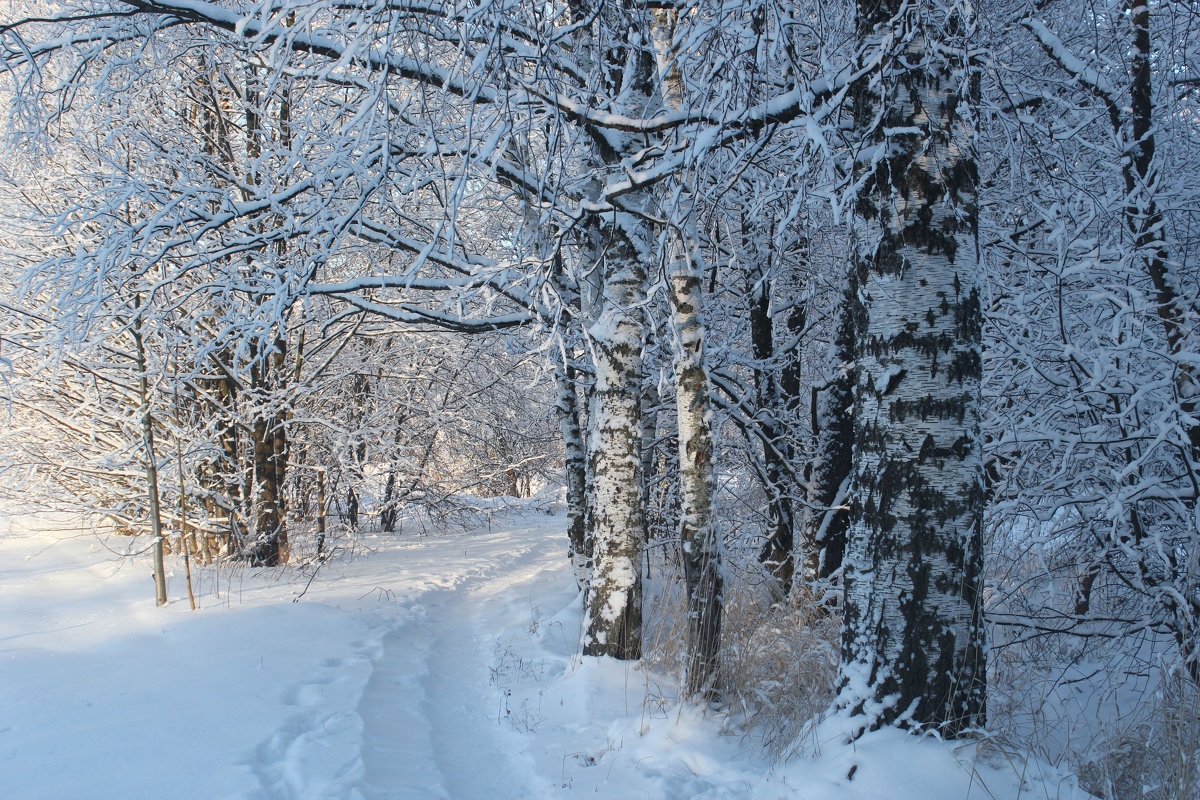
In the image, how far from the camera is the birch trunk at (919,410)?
2.66m

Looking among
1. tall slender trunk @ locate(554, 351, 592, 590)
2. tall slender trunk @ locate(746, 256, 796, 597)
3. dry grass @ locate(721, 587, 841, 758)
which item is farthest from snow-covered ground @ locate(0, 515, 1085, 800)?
tall slender trunk @ locate(746, 256, 796, 597)

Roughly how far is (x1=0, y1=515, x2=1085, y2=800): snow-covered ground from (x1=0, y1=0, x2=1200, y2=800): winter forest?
0.03 meters

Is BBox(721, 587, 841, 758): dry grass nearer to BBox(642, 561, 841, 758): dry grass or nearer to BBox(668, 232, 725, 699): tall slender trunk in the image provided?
BBox(642, 561, 841, 758): dry grass

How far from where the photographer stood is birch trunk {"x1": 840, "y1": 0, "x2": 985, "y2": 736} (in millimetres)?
2656

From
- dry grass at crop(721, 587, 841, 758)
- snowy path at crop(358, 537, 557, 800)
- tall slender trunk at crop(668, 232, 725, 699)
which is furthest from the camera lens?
tall slender trunk at crop(668, 232, 725, 699)

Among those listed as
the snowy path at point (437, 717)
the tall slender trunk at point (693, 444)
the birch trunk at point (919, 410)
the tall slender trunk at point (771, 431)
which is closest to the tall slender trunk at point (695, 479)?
the tall slender trunk at point (693, 444)

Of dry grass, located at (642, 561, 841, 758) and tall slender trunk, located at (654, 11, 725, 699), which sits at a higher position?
tall slender trunk, located at (654, 11, 725, 699)

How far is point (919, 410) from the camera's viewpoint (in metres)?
2.73

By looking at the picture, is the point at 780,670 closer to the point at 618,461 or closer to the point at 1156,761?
the point at 618,461

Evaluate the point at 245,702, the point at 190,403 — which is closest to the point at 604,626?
the point at 245,702

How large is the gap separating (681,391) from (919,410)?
2060 mm

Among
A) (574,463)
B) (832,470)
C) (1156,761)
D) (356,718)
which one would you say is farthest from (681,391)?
(574,463)

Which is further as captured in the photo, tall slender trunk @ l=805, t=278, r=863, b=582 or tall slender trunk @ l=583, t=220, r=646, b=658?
tall slender trunk @ l=805, t=278, r=863, b=582

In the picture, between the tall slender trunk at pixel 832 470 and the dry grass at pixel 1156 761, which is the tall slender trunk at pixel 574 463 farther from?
the dry grass at pixel 1156 761
